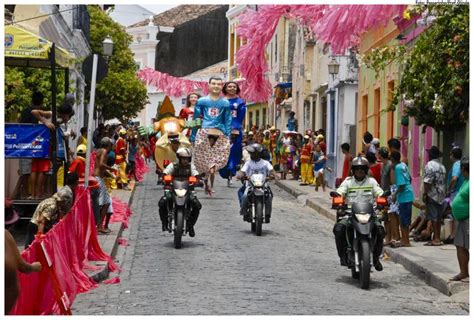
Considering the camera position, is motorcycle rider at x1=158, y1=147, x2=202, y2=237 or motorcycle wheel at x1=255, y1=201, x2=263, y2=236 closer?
motorcycle rider at x1=158, y1=147, x2=202, y2=237

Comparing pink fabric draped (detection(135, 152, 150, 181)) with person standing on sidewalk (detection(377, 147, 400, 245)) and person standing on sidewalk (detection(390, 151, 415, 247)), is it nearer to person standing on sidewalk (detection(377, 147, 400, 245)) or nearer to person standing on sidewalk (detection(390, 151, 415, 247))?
person standing on sidewalk (detection(377, 147, 400, 245))

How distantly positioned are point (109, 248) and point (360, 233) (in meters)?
3.88

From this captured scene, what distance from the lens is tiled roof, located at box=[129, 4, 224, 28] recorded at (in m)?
79.6

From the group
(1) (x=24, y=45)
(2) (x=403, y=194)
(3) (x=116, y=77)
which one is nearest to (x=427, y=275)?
(2) (x=403, y=194)

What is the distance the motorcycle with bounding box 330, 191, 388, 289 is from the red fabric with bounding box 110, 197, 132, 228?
21.3 ft

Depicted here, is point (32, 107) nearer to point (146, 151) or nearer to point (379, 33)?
point (379, 33)

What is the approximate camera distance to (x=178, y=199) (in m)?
16.0

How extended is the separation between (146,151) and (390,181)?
29425 millimetres

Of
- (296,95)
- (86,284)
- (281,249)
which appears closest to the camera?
(86,284)

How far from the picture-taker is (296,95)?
147 feet

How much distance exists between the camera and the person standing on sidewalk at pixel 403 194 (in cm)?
1614

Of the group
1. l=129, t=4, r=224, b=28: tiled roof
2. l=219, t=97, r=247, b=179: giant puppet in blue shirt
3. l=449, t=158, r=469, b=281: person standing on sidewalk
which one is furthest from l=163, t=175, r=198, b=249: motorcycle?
l=129, t=4, r=224, b=28: tiled roof

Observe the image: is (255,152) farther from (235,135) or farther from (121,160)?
(121,160)
